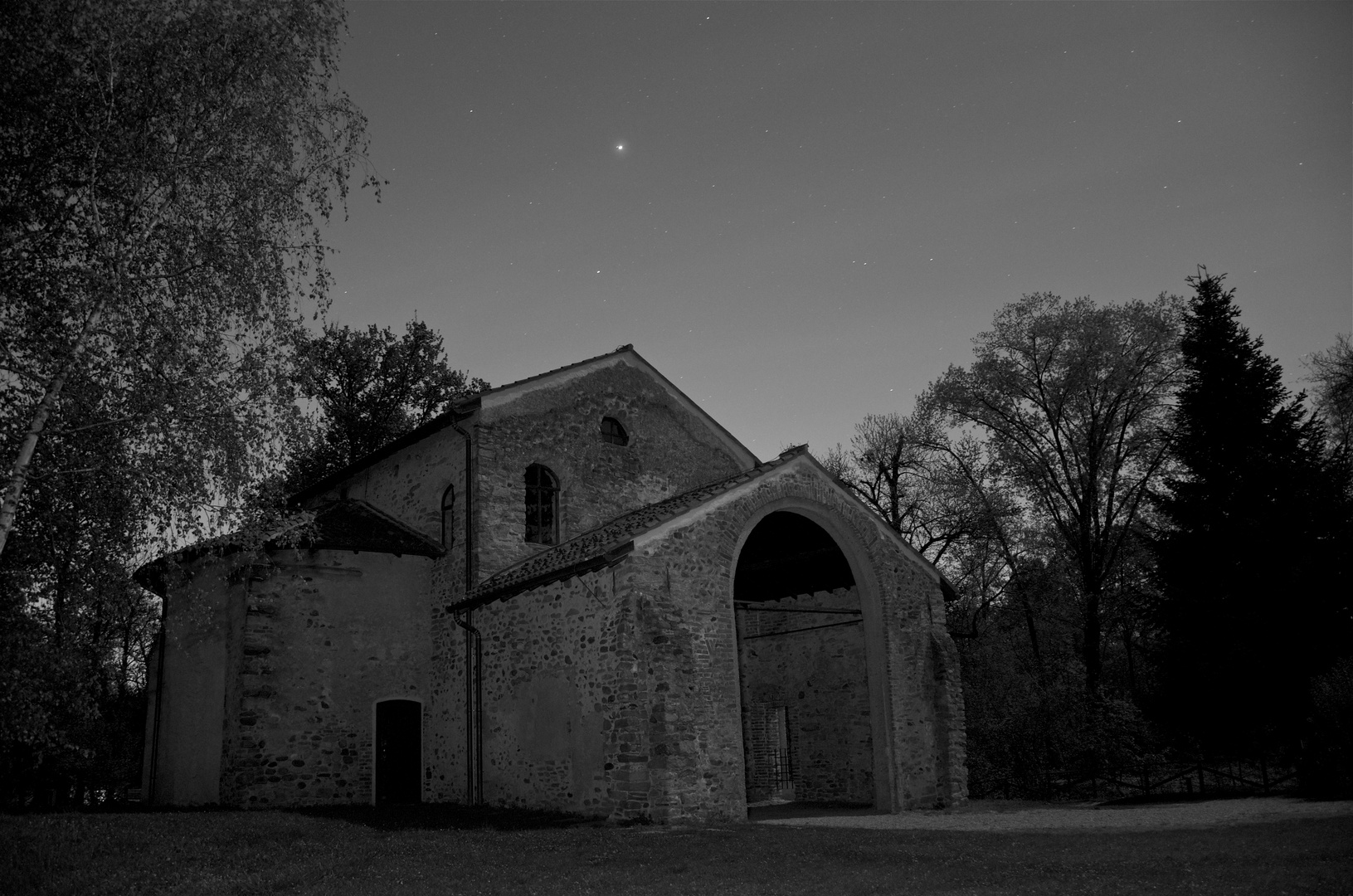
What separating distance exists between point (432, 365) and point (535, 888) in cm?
2700

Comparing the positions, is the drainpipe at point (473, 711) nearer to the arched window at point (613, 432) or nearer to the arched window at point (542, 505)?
the arched window at point (542, 505)

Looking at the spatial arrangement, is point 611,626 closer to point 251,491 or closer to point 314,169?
point 251,491

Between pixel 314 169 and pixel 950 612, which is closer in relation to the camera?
pixel 314 169

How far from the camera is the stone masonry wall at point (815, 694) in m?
19.7

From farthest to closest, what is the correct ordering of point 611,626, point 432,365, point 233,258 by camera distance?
1. point 432,365
2. point 611,626
3. point 233,258

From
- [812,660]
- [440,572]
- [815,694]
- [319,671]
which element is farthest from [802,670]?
[319,671]

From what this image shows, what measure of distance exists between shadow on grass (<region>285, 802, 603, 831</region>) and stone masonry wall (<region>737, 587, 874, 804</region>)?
6.54 meters

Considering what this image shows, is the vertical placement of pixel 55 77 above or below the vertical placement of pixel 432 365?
below

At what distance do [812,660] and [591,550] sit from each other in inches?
317

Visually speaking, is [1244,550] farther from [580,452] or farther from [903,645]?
[580,452]

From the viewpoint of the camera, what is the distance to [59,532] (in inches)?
443

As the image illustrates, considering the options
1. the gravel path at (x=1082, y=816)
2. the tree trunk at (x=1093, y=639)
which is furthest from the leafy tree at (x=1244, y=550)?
the tree trunk at (x=1093, y=639)

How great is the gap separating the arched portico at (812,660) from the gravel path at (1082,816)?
1.47 metres

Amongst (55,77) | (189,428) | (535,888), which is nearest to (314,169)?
(55,77)
